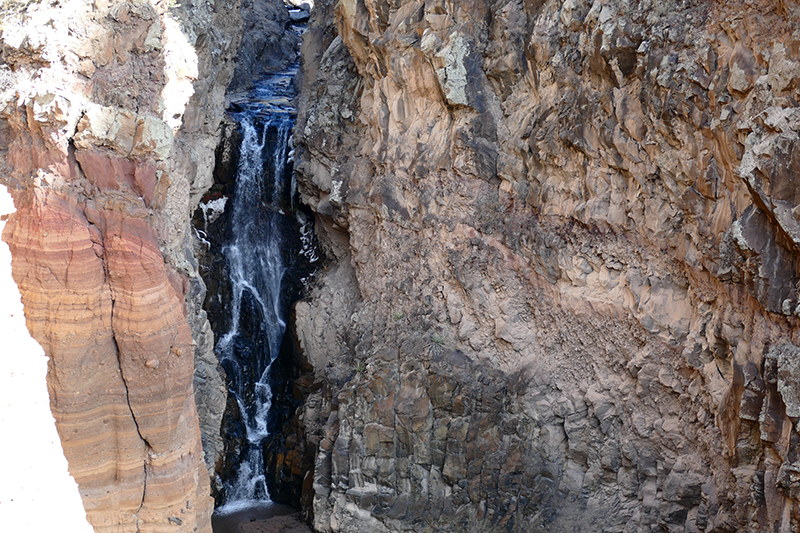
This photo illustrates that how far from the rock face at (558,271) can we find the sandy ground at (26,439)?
6498mm

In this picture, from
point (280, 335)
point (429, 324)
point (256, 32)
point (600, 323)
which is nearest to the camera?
point (600, 323)

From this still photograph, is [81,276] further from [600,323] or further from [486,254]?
[600,323]

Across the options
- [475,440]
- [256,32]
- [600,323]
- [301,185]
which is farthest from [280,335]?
[256,32]

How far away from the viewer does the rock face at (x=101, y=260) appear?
12.1 metres

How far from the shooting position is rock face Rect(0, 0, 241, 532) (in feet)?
39.5

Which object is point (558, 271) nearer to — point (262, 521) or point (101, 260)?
point (101, 260)

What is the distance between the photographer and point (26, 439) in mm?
11812

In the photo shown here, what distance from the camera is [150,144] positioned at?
42.8ft

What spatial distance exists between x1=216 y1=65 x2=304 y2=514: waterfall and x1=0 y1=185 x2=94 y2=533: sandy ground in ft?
23.5

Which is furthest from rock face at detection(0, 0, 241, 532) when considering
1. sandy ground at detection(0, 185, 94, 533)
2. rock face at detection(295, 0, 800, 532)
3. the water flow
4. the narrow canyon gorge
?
the water flow

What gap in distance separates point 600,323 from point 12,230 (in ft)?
36.9

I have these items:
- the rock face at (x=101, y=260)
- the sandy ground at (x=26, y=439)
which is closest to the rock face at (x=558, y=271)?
the rock face at (x=101, y=260)

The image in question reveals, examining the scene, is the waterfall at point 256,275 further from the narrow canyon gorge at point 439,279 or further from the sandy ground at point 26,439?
the sandy ground at point 26,439

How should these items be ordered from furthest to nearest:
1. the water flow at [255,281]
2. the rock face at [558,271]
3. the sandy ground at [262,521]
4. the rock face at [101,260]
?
the water flow at [255,281]
the sandy ground at [262,521]
the rock face at [101,260]
the rock face at [558,271]
